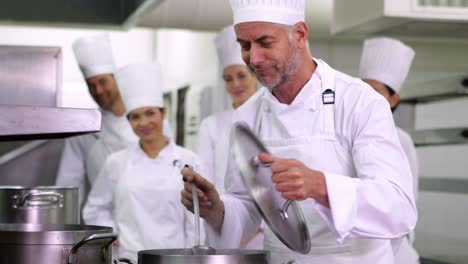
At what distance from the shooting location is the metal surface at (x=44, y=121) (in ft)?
5.21

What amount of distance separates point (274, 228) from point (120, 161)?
1957 mm

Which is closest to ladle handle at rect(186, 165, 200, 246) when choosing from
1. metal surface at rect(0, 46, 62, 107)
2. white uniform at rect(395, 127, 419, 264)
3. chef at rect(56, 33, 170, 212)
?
white uniform at rect(395, 127, 419, 264)

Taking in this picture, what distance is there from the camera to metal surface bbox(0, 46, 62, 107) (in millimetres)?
3035

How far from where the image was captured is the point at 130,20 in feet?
10.2

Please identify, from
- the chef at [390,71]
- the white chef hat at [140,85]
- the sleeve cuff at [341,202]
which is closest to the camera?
the sleeve cuff at [341,202]

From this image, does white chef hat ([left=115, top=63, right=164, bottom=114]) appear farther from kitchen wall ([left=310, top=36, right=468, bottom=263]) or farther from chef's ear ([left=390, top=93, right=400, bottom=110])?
kitchen wall ([left=310, top=36, right=468, bottom=263])

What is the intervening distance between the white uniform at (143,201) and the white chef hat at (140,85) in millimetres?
177

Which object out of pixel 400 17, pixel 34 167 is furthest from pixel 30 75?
pixel 400 17

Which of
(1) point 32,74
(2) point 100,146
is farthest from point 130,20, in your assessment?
(2) point 100,146

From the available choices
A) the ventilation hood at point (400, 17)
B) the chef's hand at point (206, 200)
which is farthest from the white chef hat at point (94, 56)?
the chef's hand at point (206, 200)

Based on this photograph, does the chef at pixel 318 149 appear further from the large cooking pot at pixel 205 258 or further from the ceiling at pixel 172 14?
the ceiling at pixel 172 14

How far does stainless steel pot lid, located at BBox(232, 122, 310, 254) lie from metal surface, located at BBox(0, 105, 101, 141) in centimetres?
35

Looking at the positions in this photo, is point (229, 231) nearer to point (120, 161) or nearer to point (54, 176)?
point (120, 161)

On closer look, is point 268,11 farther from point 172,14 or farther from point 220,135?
point 172,14
